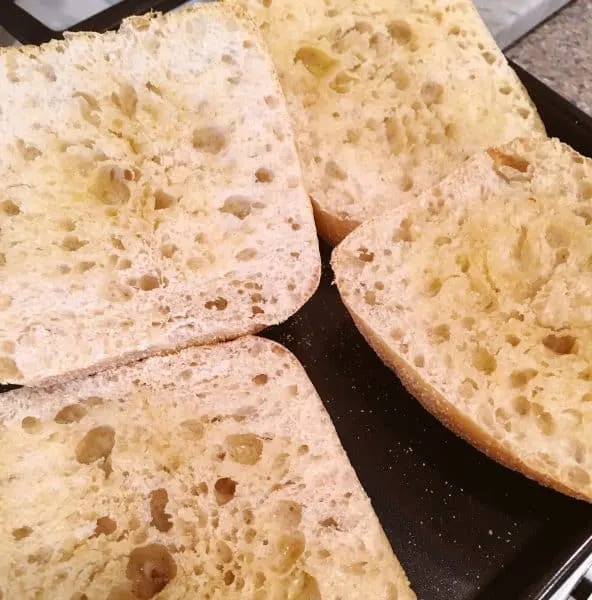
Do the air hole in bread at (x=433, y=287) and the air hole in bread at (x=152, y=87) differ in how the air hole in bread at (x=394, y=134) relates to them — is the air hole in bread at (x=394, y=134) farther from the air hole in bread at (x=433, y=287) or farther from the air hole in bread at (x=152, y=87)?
the air hole in bread at (x=152, y=87)

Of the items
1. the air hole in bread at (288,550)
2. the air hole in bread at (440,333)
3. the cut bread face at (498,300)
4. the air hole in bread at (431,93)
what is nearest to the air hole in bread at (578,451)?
the cut bread face at (498,300)

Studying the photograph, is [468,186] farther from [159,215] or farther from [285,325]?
[159,215]

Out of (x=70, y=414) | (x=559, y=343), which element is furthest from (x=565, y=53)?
(x=70, y=414)

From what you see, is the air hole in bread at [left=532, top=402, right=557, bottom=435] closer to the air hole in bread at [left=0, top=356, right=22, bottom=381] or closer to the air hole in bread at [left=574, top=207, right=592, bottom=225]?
the air hole in bread at [left=574, top=207, right=592, bottom=225]

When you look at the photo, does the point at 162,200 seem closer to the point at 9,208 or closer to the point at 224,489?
the point at 9,208

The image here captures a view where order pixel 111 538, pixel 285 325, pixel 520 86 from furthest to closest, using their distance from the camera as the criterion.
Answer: pixel 520 86, pixel 285 325, pixel 111 538

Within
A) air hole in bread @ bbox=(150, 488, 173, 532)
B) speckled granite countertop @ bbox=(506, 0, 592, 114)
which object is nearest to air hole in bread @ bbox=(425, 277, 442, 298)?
air hole in bread @ bbox=(150, 488, 173, 532)

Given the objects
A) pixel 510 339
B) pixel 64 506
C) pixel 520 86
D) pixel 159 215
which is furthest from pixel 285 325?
pixel 520 86
